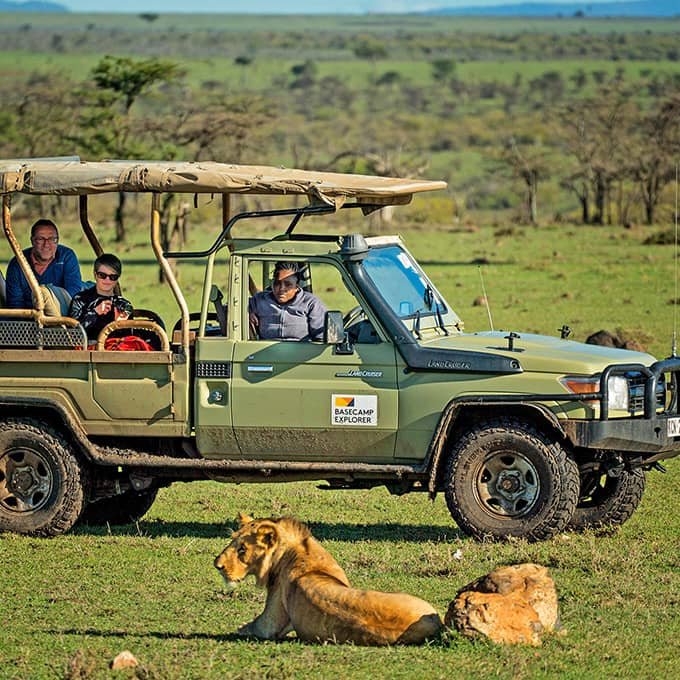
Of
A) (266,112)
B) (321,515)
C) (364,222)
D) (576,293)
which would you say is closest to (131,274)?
(576,293)

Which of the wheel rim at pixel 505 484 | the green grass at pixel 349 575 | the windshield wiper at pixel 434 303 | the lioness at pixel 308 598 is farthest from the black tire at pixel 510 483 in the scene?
the lioness at pixel 308 598

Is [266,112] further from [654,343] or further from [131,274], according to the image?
[654,343]

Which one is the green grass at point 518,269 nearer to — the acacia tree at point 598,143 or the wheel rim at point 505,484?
the acacia tree at point 598,143

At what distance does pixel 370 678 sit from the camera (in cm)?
605

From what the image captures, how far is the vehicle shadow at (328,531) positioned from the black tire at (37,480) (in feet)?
1.13

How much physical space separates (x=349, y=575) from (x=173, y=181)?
96.1 inches

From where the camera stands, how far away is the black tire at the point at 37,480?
8.84 meters

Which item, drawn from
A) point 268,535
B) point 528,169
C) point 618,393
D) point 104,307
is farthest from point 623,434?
point 528,169

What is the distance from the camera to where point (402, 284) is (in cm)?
892

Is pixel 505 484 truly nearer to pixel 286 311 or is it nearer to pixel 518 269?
pixel 286 311

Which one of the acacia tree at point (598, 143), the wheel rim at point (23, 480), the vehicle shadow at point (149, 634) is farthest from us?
the acacia tree at point (598, 143)

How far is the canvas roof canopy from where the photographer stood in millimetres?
8539

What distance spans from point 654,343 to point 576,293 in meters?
6.05

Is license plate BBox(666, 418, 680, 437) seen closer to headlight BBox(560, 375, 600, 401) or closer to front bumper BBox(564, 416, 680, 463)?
front bumper BBox(564, 416, 680, 463)
